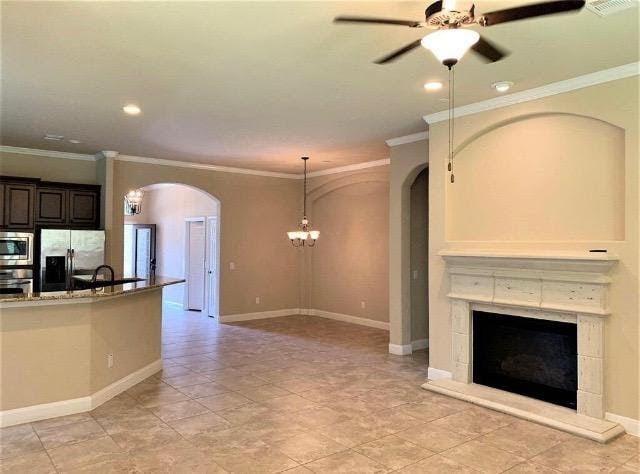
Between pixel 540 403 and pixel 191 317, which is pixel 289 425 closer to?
pixel 540 403

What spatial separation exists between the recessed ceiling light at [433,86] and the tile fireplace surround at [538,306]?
5.27 feet

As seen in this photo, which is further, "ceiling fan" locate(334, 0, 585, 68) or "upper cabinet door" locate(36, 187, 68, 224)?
"upper cabinet door" locate(36, 187, 68, 224)

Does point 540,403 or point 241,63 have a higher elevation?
point 241,63

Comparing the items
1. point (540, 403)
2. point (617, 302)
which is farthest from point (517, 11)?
point (540, 403)

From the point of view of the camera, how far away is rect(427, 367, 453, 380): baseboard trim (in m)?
5.10

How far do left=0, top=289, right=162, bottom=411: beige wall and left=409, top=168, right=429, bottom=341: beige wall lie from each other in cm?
391

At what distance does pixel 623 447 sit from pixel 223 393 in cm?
344

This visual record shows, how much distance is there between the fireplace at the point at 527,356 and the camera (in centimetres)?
424

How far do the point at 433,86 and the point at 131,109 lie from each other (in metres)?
3.06

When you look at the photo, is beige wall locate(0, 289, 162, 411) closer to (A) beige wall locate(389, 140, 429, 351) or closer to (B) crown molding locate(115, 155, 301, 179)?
(A) beige wall locate(389, 140, 429, 351)

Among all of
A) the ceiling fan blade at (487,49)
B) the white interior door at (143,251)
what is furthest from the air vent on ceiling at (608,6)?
the white interior door at (143,251)

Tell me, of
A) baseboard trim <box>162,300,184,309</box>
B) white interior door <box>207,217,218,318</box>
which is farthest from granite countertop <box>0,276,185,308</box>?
baseboard trim <box>162,300,184,309</box>

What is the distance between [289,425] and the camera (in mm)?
3949

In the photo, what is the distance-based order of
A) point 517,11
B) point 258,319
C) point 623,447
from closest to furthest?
point 517,11, point 623,447, point 258,319
